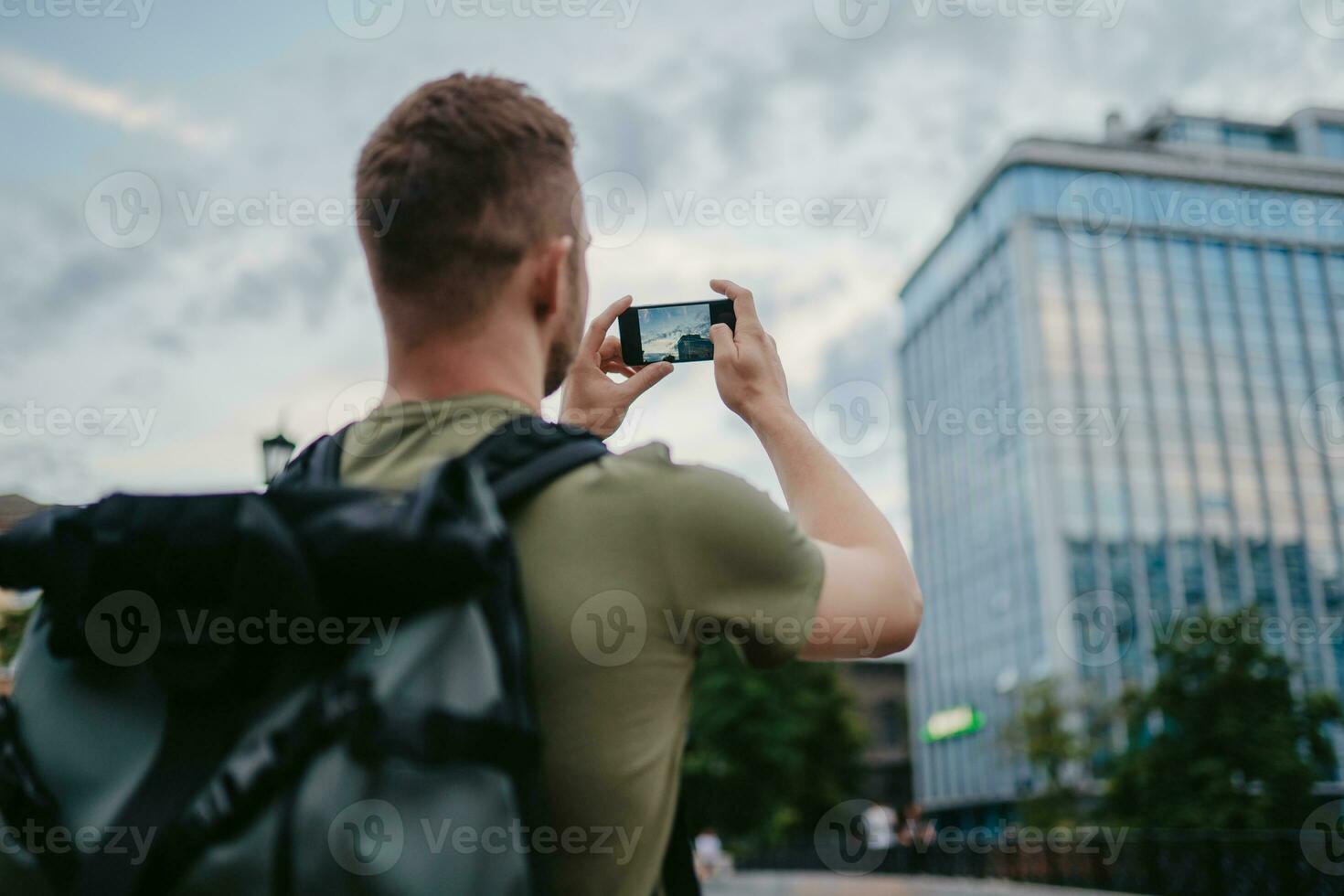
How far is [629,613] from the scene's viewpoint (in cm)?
127

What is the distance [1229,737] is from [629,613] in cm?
3907

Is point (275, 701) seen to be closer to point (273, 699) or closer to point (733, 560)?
point (273, 699)

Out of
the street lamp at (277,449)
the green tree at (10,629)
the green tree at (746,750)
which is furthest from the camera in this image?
the green tree at (746,750)

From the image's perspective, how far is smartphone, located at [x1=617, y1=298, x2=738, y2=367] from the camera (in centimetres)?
188

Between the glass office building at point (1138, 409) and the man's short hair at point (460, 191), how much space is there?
68.3 m

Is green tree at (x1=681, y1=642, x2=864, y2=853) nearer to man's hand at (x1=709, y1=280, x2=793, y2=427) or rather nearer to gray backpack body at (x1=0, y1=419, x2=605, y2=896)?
man's hand at (x1=709, y1=280, x2=793, y2=427)

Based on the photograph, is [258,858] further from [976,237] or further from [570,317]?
[976,237]

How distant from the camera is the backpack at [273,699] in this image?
103cm

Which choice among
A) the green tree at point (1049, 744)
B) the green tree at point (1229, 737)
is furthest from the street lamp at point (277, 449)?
the green tree at point (1049, 744)

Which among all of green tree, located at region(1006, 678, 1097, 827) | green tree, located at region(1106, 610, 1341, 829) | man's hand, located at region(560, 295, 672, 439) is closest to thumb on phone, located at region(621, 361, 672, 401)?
man's hand, located at region(560, 295, 672, 439)

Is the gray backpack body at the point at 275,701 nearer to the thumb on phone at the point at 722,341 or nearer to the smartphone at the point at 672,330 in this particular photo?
the thumb on phone at the point at 722,341

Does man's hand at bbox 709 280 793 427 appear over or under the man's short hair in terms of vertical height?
under

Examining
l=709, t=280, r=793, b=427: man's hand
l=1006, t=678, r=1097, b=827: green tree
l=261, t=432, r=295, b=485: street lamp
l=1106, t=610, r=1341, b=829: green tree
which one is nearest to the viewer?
l=709, t=280, r=793, b=427: man's hand

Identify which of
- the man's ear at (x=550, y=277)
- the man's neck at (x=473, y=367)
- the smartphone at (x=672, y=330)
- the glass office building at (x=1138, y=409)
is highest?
the glass office building at (x=1138, y=409)
